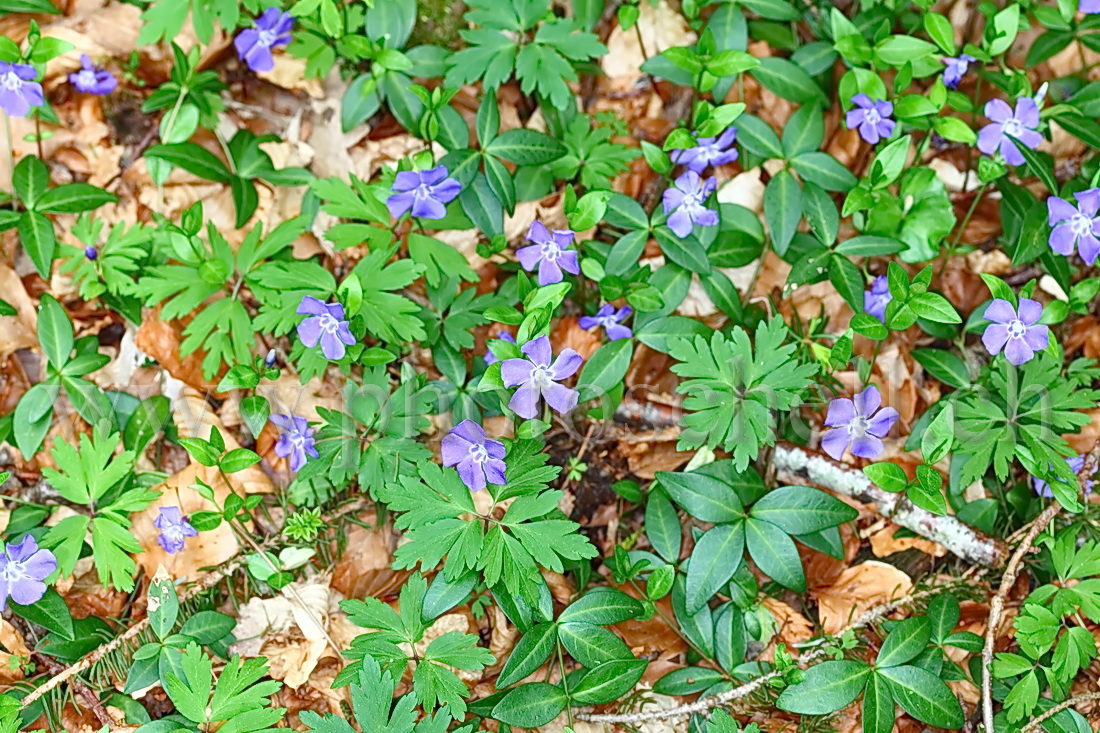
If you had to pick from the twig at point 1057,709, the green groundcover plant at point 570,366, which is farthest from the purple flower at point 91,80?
the twig at point 1057,709

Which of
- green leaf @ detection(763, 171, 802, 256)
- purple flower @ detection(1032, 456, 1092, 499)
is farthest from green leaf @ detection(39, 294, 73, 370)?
purple flower @ detection(1032, 456, 1092, 499)

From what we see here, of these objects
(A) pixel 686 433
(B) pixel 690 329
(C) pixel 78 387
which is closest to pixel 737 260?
(B) pixel 690 329

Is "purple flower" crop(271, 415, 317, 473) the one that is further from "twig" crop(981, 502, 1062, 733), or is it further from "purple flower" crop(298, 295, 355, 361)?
"twig" crop(981, 502, 1062, 733)

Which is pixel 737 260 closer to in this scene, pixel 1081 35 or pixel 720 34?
pixel 720 34

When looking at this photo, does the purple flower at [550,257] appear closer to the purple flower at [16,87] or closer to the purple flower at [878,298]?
the purple flower at [878,298]

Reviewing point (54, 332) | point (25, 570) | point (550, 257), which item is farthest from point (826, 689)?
point (54, 332)

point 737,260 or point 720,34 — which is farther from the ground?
point 720,34

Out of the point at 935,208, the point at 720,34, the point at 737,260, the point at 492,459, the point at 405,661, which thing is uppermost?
the point at 720,34
